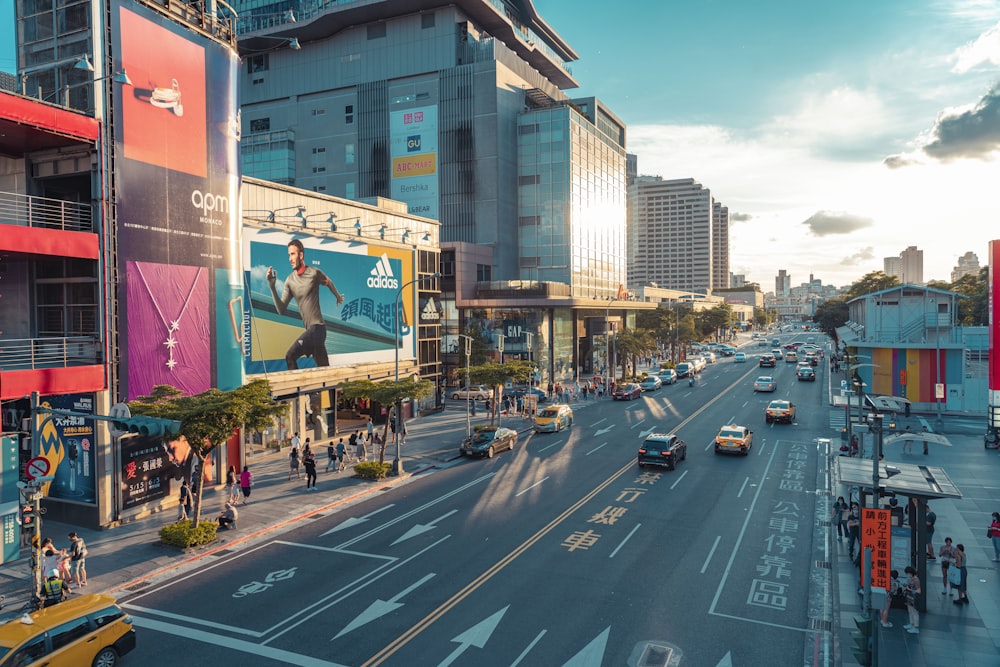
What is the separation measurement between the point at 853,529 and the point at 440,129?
76568 millimetres

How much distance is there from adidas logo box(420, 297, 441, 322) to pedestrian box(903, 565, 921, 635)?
4099 cm

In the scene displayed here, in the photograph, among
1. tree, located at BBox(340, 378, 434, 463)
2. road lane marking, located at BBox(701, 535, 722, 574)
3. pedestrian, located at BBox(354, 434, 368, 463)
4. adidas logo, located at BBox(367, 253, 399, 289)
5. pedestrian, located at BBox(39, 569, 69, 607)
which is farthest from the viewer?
adidas logo, located at BBox(367, 253, 399, 289)

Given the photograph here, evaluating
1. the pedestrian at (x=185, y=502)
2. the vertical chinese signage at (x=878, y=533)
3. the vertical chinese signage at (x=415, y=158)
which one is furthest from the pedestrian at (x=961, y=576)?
the vertical chinese signage at (x=415, y=158)

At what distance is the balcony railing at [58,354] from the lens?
23.9 meters

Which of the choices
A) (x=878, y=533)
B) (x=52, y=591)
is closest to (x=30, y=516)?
(x=52, y=591)

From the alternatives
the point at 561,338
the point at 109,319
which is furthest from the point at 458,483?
the point at 561,338

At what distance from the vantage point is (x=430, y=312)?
54312mm

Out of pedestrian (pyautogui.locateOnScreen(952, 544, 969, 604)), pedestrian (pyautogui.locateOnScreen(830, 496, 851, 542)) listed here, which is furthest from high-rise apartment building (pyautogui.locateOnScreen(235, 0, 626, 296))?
pedestrian (pyautogui.locateOnScreen(952, 544, 969, 604))

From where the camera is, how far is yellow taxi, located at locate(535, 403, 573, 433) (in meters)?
44.9

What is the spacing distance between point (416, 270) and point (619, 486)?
91.3 ft

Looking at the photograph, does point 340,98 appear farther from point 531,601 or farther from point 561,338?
point 531,601

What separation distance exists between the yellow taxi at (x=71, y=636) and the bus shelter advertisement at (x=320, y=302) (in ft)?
70.0

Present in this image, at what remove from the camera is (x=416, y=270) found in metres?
51.1

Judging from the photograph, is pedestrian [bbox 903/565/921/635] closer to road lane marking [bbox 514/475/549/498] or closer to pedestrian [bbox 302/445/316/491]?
road lane marking [bbox 514/475/549/498]
